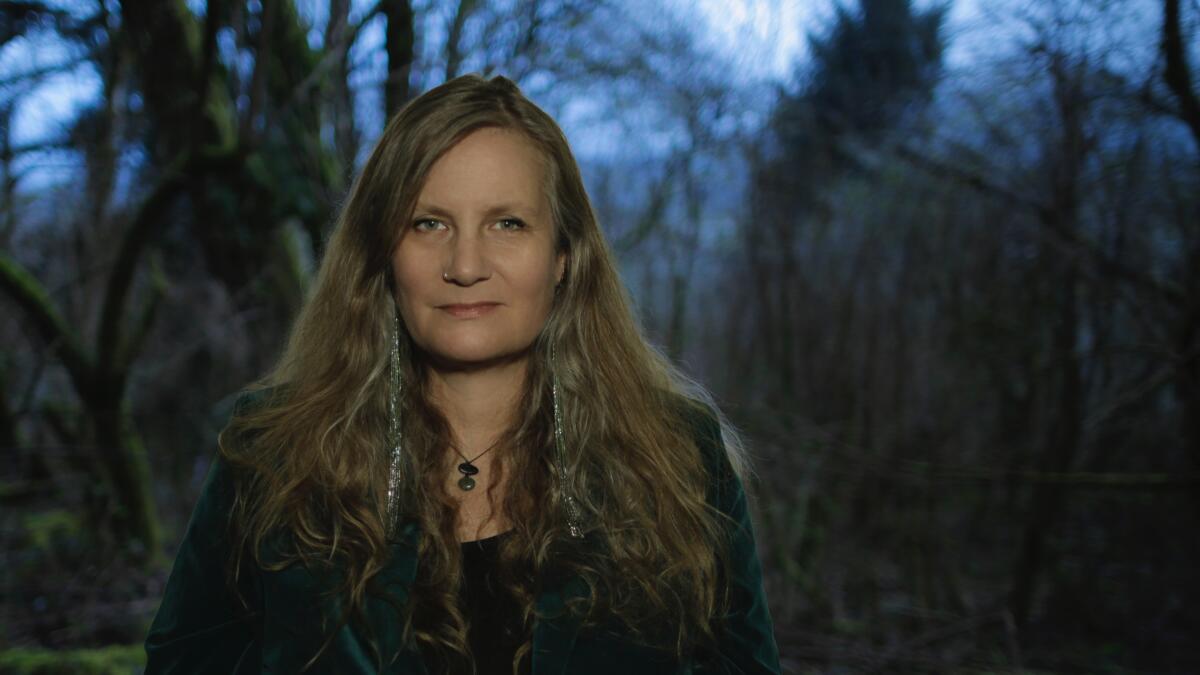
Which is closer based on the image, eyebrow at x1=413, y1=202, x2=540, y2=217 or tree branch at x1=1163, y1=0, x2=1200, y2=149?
eyebrow at x1=413, y1=202, x2=540, y2=217

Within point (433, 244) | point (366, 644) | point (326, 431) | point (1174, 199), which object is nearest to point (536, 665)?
point (366, 644)

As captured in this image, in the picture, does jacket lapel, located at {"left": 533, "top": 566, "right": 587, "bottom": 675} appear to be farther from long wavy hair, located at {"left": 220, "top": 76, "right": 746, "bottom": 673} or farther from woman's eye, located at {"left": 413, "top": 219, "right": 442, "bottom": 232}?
woman's eye, located at {"left": 413, "top": 219, "right": 442, "bottom": 232}

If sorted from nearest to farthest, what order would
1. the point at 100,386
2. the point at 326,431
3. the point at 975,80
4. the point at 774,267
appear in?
the point at 326,431 → the point at 975,80 → the point at 100,386 → the point at 774,267

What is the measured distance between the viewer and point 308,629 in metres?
1.47

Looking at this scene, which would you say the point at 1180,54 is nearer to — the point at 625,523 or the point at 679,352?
the point at 625,523

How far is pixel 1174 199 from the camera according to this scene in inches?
176

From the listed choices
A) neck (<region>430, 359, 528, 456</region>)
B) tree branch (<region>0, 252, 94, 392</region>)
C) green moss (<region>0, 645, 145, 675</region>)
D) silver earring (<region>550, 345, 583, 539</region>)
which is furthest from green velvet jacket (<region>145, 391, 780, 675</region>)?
tree branch (<region>0, 252, 94, 392</region>)

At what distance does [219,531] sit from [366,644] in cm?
32

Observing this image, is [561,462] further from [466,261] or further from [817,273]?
[817,273]

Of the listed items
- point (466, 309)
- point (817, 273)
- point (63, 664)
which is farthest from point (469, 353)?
point (817, 273)

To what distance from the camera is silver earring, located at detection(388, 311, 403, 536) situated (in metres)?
1.61

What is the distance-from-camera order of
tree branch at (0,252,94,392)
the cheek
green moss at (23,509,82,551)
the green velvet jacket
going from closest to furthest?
the green velvet jacket < the cheek < tree branch at (0,252,94,392) < green moss at (23,509,82,551)

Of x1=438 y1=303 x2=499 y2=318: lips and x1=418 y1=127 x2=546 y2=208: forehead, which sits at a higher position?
x1=418 y1=127 x2=546 y2=208: forehead

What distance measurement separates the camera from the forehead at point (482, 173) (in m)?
1.55
